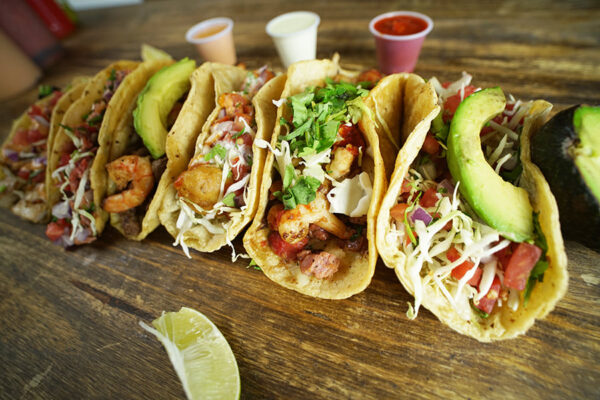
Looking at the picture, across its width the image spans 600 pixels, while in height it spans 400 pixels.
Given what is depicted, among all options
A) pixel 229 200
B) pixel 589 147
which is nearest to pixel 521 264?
pixel 589 147

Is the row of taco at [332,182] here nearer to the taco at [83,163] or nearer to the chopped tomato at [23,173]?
the taco at [83,163]

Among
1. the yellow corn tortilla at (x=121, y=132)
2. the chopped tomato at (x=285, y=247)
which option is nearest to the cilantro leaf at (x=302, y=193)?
the chopped tomato at (x=285, y=247)

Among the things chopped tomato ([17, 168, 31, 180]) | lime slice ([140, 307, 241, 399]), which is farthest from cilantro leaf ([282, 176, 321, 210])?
chopped tomato ([17, 168, 31, 180])

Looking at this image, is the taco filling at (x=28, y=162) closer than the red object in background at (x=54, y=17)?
Yes

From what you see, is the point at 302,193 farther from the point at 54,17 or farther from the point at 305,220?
the point at 54,17

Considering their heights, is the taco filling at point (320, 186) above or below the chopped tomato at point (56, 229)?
above

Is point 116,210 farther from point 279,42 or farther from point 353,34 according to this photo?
point 353,34

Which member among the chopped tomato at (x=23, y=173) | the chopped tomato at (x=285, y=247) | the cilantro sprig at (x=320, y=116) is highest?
the cilantro sprig at (x=320, y=116)
